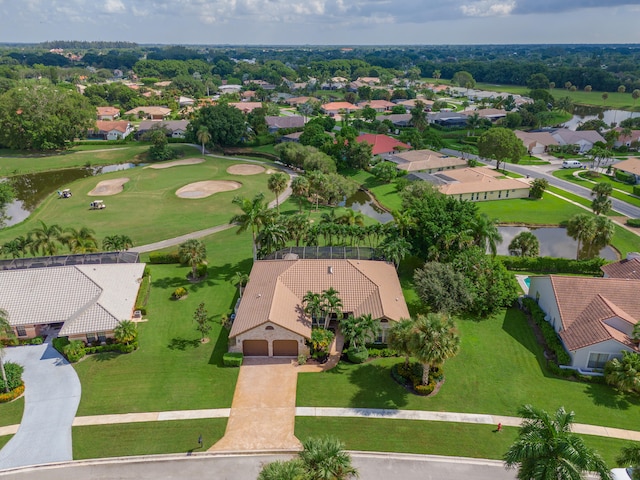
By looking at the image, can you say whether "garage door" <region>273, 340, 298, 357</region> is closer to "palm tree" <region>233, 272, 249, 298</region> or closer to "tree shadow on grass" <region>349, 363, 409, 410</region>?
"tree shadow on grass" <region>349, 363, 409, 410</region>

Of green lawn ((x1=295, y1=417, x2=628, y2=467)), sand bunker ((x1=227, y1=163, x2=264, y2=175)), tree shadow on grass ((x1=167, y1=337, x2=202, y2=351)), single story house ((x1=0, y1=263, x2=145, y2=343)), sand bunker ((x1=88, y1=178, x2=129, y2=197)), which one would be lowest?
tree shadow on grass ((x1=167, y1=337, x2=202, y2=351))

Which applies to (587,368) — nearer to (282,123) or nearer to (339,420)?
(339,420)

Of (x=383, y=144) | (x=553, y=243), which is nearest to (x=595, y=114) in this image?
(x=383, y=144)

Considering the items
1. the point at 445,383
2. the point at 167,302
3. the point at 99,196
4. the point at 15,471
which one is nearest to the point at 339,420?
the point at 445,383

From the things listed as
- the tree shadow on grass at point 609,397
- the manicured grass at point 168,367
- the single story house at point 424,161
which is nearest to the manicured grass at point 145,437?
the manicured grass at point 168,367

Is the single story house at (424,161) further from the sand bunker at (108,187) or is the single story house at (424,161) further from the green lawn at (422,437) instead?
the green lawn at (422,437)

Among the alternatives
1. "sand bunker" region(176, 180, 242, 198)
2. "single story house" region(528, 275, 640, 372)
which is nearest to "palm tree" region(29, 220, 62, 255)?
"sand bunker" region(176, 180, 242, 198)
